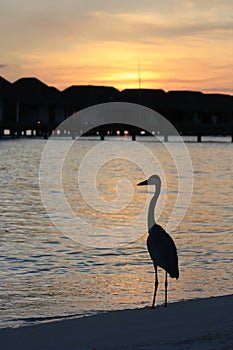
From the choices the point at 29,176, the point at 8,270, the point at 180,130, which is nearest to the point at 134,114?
the point at 180,130

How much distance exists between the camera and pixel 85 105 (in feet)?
543

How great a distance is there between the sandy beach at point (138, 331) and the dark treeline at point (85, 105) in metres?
115

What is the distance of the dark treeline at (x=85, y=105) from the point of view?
134375 millimetres

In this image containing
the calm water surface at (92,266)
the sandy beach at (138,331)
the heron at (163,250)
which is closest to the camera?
the sandy beach at (138,331)

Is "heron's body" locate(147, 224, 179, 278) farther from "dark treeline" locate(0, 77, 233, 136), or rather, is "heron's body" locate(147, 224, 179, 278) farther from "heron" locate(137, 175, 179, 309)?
"dark treeline" locate(0, 77, 233, 136)

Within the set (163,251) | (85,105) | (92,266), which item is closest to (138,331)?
(163,251)

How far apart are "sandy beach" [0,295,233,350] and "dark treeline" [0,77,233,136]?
115 m

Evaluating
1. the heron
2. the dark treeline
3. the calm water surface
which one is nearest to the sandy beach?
the heron

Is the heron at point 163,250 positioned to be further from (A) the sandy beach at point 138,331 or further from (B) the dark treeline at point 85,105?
(B) the dark treeline at point 85,105

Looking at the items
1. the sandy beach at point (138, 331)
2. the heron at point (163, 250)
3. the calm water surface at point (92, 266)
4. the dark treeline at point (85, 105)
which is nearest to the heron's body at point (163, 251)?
the heron at point (163, 250)

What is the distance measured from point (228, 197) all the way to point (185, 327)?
24.3 metres

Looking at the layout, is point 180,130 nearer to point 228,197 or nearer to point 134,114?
point 134,114

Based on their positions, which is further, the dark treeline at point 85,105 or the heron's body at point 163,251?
the dark treeline at point 85,105

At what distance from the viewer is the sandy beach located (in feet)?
26.6
